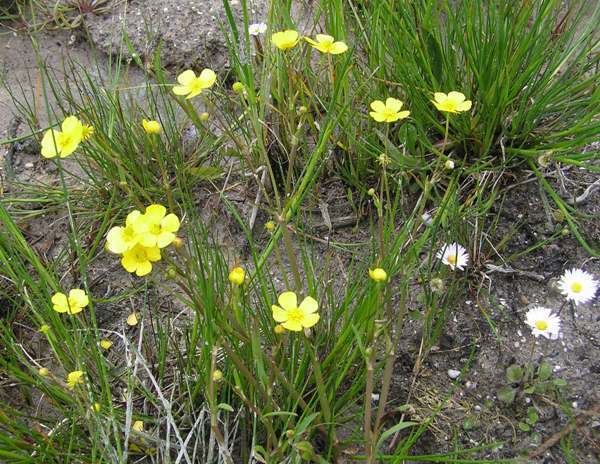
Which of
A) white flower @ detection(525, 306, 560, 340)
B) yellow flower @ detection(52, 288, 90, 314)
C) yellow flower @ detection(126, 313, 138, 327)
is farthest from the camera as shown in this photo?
yellow flower @ detection(126, 313, 138, 327)

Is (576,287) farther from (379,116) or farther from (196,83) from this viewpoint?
(196,83)

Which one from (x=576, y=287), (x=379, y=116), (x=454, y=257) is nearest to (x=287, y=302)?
(x=379, y=116)

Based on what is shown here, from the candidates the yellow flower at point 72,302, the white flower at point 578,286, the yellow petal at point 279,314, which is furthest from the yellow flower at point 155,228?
the white flower at point 578,286

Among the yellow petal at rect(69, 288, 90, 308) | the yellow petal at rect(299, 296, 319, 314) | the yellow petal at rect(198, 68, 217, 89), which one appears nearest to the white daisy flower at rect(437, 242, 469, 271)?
the yellow petal at rect(299, 296, 319, 314)

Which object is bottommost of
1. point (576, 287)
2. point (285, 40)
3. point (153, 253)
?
point (576, 287)

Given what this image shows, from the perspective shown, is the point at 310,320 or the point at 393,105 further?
the point at 393,105

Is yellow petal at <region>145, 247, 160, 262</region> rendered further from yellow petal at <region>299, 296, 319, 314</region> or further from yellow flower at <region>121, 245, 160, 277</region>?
yellow petal at <region>299, 296, 319, 314</region>
